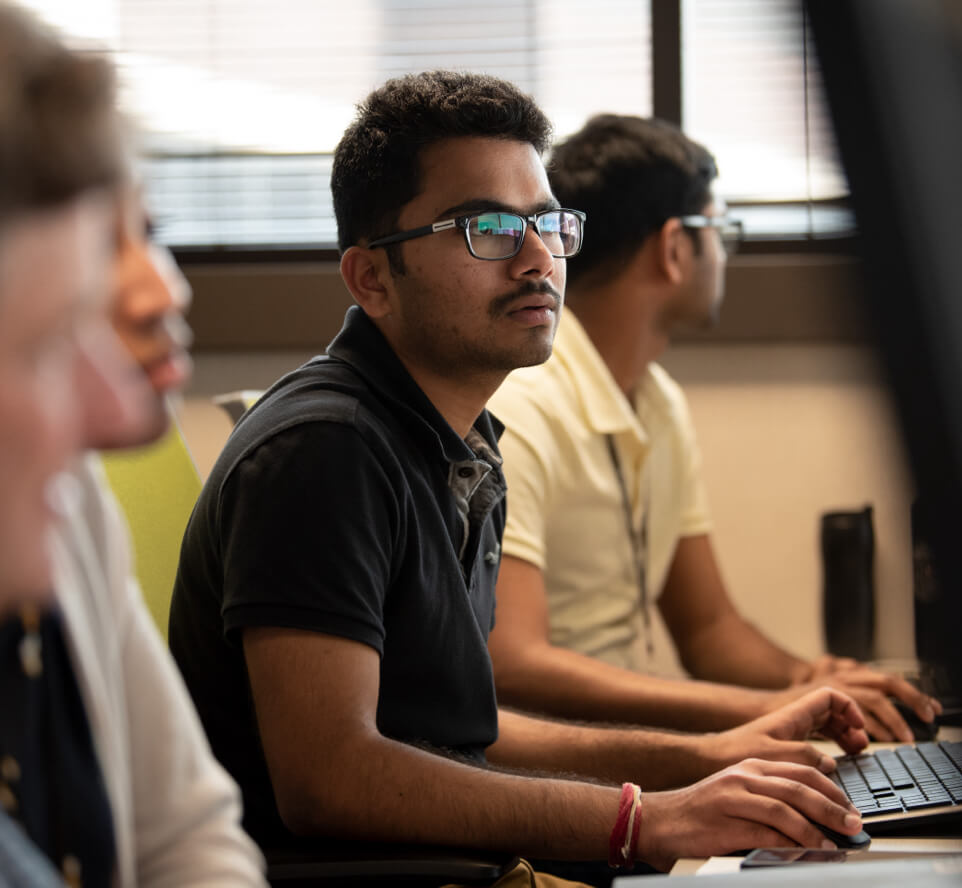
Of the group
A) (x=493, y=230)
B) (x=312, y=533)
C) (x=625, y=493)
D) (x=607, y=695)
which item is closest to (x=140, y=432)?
(x=312, y=533)

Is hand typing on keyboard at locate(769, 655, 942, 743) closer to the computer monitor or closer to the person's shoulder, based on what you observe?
the person's shoulder

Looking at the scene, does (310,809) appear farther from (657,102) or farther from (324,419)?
(657,102)

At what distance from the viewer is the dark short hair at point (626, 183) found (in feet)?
6.70

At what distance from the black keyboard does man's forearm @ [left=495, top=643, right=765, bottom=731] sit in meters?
0.26

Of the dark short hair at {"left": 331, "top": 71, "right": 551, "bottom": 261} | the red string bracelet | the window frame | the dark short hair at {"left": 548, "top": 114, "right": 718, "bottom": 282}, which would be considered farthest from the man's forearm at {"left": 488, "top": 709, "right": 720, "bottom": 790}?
the window frame

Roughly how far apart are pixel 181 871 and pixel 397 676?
0.44 m

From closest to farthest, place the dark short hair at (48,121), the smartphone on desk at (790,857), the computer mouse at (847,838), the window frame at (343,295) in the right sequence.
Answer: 1. the dark short hair at (48,121)
2. the smartphone on desk at (790,857)
3. the computer mouse at (847,838)
4. the window frame at (343,295)

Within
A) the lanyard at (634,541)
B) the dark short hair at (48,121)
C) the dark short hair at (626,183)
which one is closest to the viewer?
the dark short hair at (48,121)

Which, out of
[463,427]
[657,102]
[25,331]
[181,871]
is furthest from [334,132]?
[25,331]

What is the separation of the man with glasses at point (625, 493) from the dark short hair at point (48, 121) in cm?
118

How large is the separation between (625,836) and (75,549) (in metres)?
0.57

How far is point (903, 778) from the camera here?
122 cm

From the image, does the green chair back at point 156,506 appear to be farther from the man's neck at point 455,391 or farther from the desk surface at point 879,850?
the desk surface at point 879,850

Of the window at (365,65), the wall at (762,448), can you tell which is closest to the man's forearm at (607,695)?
the wall at (762,448)
